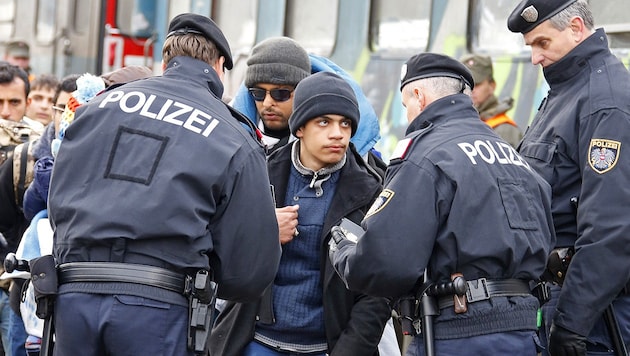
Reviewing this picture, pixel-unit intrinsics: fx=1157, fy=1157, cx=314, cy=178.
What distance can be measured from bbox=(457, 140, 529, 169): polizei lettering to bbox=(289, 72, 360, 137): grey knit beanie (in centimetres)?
72

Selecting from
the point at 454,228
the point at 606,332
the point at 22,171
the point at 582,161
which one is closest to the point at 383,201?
the point at 454,228

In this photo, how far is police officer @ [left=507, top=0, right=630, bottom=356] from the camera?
4148mm

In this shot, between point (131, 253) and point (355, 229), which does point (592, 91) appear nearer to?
point (355, 229)

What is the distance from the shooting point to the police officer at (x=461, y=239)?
3.78 m

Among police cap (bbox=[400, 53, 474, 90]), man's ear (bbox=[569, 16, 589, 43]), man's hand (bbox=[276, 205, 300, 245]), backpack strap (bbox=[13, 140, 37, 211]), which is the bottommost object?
backpack strap (bbox=[13, 140, 37, 211])

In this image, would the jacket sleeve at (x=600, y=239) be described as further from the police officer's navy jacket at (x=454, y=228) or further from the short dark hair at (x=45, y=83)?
the short dark hair at (x=45, y=83)

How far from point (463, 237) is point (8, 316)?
300 centimetres

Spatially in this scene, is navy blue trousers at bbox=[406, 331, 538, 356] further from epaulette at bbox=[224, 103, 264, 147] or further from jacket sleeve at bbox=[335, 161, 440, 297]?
epaulette at bbox=[224, 103, 264, 147]

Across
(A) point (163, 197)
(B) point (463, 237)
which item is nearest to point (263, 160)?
(A) point (163, 197)

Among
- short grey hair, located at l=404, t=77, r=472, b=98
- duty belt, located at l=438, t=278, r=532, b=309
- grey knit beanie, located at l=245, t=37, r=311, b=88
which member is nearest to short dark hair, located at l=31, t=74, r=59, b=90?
grey knit beanie, located at l=245, t=37, r=311, b=88

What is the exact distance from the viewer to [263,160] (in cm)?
393

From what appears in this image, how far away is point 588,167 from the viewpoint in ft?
13.9

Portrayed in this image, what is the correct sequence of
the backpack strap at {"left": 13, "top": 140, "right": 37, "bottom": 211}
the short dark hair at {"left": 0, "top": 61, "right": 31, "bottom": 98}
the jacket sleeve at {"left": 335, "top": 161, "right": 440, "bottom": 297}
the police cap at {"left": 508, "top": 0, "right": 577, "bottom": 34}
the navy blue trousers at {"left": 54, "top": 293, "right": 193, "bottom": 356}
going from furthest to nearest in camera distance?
the short dark hair at {"left": 0, "top": 61, "right": 31, "bottom": 98} → the backpack strap at {"left": 13, "top": 140, "right": 37, "bottom": 211} → the police cap at {"left": 508, "top": 0, "right": 577, "bottom": 34} → the jacket sleeve at {"left": 335, "top": 161, "right": 440, "bottom": 297} → the navy blue trousers at {"left": 54, "top": 293, "right": 193, "bottom": 356}

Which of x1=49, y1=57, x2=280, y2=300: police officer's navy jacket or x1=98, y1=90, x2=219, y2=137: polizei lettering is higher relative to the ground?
x1=98, y1=90, x2=219, y2=137: polizei lettering
